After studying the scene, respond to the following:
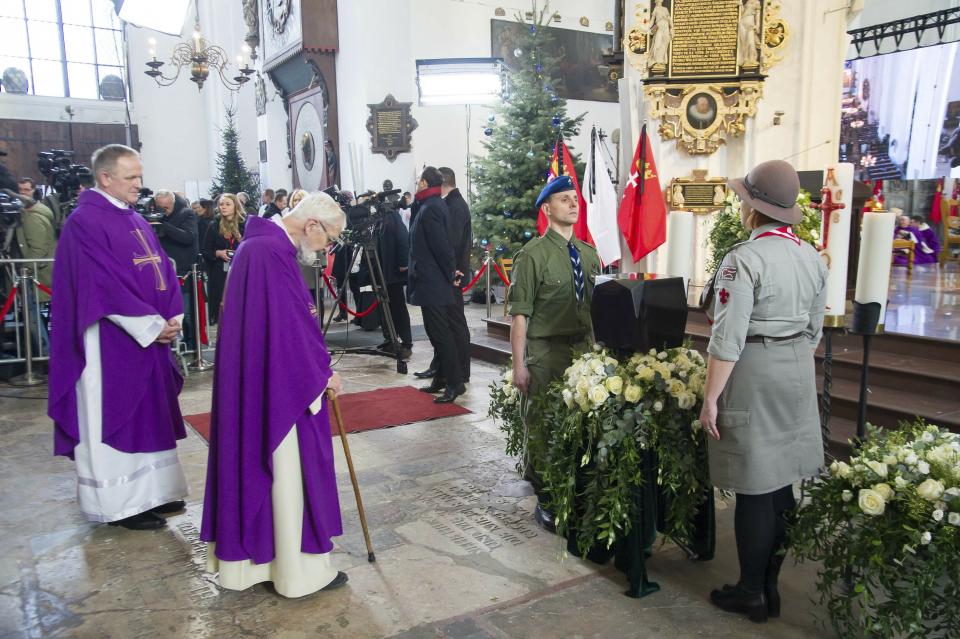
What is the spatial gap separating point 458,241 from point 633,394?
4.01 metres

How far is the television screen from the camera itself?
13383 millimetres

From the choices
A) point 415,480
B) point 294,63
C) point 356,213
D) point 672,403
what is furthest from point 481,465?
point 294,63

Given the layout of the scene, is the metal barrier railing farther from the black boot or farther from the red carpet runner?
the black boot

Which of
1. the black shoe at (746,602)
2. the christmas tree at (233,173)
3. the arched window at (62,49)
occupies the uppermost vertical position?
the arched window at (62,49)

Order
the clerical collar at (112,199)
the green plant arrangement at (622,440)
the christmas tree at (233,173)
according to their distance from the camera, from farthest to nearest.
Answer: the christmas tree at (233,173)
the clerical collar at (112,199)
the green plant arrangement at (622,440)

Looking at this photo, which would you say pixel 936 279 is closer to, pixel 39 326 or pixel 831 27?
pixel 831 27

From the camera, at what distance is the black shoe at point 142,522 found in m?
3.79

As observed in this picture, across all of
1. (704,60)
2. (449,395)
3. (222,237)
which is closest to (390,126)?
(222,237)

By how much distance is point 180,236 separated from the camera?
7.78 metres

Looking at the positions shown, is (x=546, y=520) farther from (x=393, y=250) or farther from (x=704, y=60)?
(x=704, y=60)

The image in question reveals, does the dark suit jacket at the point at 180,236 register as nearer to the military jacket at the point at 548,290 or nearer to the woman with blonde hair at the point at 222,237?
the woman with blonde hair at the point at 222,237

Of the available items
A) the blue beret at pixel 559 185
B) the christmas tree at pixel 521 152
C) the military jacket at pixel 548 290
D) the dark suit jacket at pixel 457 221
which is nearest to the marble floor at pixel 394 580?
the military jacket at pixel 548 290

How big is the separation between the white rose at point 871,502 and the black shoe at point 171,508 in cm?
341

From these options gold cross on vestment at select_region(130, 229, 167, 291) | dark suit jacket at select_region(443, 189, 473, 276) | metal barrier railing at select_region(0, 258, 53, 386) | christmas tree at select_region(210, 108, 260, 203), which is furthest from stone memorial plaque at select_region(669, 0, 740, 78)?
christmas tree at select_region(210, 108, 260, 203)
